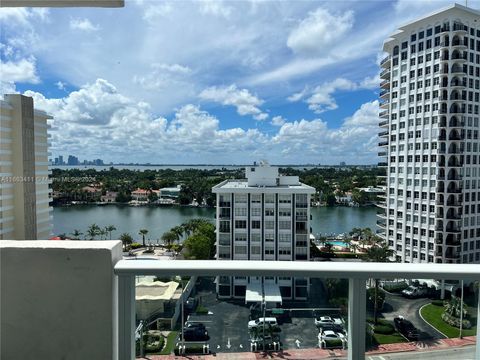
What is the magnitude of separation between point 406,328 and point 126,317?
89 centimetres

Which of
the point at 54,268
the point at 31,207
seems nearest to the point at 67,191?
the point at 31,207

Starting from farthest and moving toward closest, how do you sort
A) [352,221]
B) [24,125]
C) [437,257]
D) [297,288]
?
1. [352,221]
2. [437,257]
3. [24,125]
4. [297,288]

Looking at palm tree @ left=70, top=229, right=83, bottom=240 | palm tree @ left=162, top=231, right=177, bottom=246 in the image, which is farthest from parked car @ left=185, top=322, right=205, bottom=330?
palm tree @ left=70, top=229, right=83, bottom=240

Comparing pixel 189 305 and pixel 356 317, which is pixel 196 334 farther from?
pixel 356 317

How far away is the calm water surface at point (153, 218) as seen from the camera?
36281mm

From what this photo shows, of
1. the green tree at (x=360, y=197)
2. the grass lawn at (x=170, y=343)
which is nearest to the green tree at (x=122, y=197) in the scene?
the green tree at (x=360, y=197)

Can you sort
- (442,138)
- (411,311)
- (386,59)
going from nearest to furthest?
(411,311) → (442,138) → (386,59)

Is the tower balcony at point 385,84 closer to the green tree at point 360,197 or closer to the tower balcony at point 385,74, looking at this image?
the tower balcony at point 385,74

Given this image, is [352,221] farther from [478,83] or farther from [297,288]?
[297,288]

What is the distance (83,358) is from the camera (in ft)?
3.75

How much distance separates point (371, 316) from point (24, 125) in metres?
16.6

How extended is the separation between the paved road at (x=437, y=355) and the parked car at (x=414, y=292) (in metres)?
0.18

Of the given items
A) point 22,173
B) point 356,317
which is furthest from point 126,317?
point 22,173

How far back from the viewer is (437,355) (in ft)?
3.69
